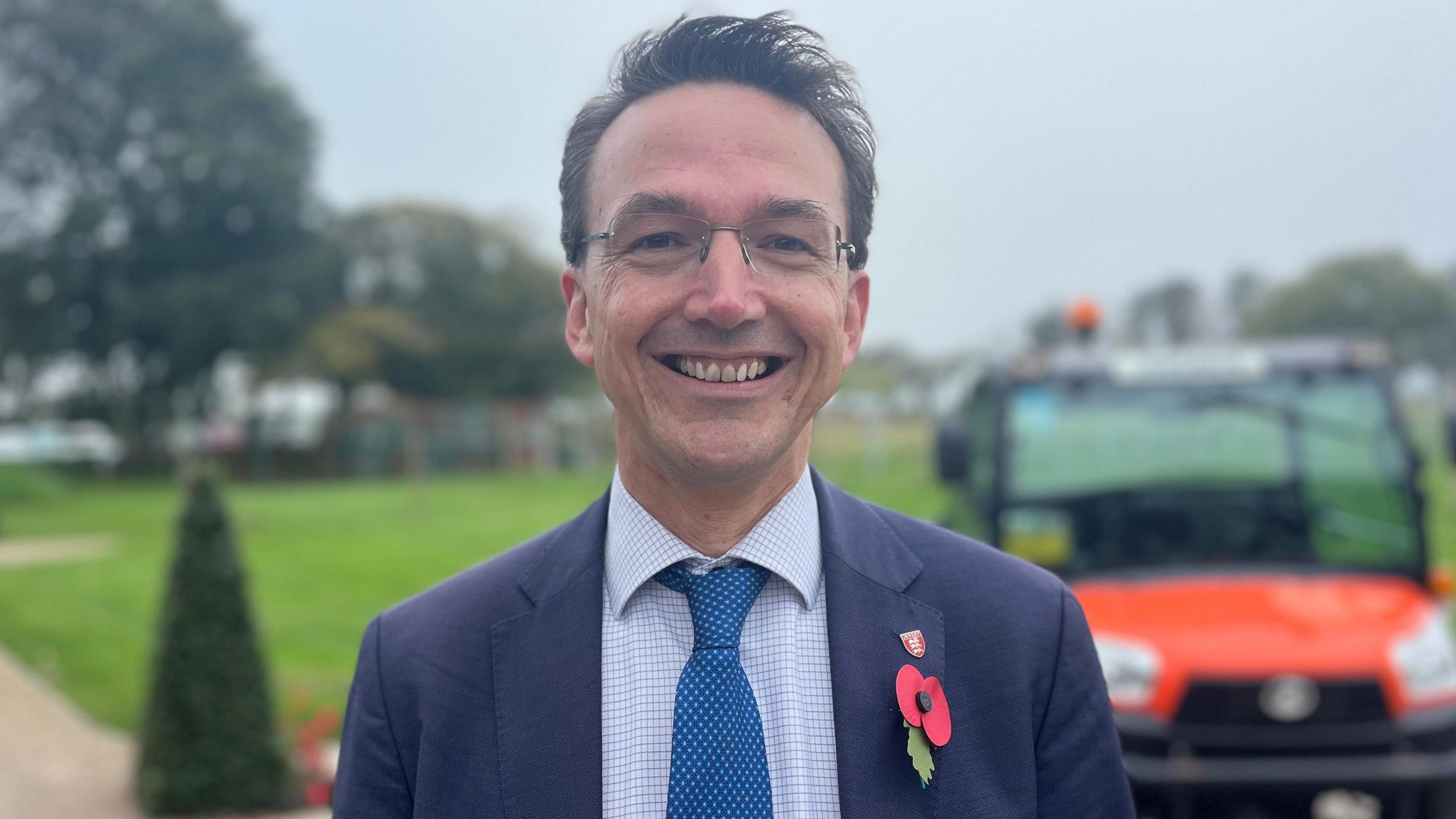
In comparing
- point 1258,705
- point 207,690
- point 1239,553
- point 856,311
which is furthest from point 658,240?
point 207,690

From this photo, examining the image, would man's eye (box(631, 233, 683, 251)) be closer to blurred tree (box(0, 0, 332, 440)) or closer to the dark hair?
the dark hair

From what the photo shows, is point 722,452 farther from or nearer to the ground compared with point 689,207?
nearer to the ground

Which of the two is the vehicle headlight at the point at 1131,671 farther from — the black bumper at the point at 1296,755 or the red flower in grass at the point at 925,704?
the red flower in grass at the point at 925,704

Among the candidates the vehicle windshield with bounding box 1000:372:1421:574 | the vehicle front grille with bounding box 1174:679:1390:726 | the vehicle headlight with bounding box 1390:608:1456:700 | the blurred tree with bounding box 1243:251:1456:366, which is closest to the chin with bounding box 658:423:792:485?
the vehicle front grille with bounding box 1174:679:1390:726

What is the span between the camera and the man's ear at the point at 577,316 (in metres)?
2.00

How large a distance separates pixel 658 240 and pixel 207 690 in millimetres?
5571

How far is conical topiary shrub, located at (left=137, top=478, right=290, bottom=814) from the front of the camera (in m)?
6.42

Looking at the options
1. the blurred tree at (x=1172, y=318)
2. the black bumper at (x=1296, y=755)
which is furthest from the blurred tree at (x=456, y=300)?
the black bumper at (x=1296, y=755)

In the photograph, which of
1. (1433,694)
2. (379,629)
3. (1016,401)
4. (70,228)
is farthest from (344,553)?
(70,228)

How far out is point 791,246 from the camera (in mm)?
1872

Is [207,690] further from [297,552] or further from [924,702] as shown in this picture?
[297,552]

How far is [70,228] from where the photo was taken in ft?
115

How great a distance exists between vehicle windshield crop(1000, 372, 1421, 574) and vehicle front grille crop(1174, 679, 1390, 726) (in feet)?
3.63

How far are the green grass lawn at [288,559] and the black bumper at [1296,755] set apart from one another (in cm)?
489
